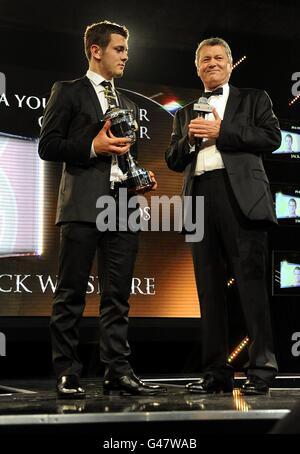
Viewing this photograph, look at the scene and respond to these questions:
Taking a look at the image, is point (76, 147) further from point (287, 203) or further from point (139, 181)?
point (287, 203)

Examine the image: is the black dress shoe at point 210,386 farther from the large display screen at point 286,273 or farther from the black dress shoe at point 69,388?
the large display screen at point 286,273

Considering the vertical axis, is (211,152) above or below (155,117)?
below

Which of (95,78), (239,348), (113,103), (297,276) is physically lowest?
(239,348)

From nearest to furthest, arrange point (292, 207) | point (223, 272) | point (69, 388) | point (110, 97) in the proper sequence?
point (69, 388), point (110, 97), point (223, 272), point (292, 207)

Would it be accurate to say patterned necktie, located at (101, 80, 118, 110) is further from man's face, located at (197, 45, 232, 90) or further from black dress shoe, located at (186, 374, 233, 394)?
black dress shoe, located at (186, 374, 233, 394)

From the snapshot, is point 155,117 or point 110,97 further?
point 155,117


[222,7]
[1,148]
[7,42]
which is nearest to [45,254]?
[1,148]

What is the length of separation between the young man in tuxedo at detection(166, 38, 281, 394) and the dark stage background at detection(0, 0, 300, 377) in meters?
1.63

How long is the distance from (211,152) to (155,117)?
1.81 meters

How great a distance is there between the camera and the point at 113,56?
3109 mm

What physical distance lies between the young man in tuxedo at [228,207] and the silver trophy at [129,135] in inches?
10.3

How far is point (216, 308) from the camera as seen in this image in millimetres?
3148

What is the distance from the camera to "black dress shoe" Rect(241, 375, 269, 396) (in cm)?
295

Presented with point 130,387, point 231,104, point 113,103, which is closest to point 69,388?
point 130,387
